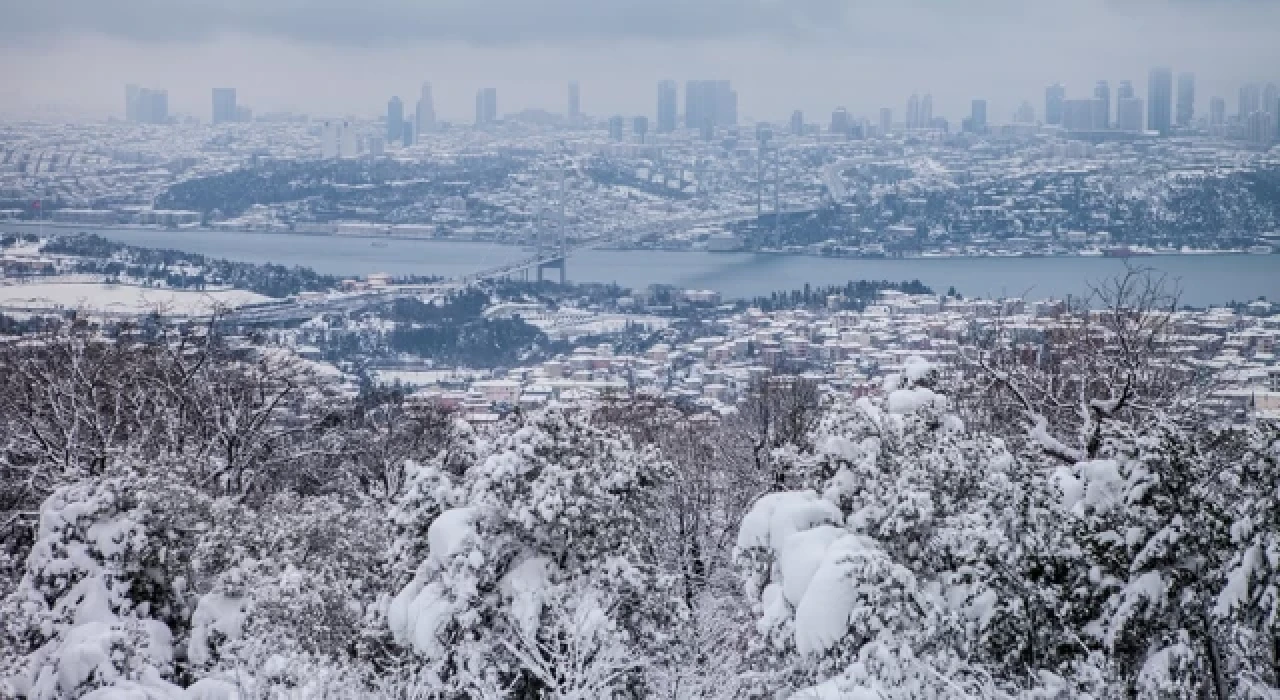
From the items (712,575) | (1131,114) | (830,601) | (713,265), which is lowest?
(712,575)

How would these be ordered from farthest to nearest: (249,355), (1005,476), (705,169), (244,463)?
1. (705,169)
2. (249,355)
3. (244,463)
4. (1005,476)

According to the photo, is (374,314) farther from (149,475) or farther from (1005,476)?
(1005,476)

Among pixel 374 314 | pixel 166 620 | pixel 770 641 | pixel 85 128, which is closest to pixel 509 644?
pixel 770 641

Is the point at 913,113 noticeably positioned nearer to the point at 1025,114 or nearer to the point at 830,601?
the point at 1025,114

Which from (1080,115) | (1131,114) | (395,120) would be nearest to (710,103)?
(395,120)

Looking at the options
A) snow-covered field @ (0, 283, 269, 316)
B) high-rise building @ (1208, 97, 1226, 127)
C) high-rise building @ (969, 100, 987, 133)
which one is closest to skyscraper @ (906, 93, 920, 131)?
high-rise building @ (969, 100, 987, 133)

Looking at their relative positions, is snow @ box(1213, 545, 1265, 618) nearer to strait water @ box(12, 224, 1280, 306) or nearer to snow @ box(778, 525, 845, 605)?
snow @ box(778, 525, 845, 605)
